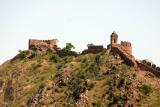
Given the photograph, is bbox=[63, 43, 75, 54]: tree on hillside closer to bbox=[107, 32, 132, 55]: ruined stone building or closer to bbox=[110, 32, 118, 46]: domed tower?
bbox=[107, 32, 132, 55]: ruined stone building

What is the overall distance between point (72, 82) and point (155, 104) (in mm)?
13463

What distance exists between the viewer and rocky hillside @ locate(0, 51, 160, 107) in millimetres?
63125

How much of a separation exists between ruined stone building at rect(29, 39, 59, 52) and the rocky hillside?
1.36m

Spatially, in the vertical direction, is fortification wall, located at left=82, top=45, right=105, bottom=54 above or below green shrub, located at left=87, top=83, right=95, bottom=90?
above

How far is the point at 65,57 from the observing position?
79062mm

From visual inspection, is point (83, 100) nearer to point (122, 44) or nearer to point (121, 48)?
point (121, 48)

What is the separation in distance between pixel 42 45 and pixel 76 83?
1672cm

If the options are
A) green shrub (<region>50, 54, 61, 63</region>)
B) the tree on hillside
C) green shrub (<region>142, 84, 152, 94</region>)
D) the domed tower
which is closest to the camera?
green shrub (<region>142, 84, 152, 94</region>)

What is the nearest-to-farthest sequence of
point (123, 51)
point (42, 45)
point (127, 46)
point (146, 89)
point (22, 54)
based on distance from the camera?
point (146, 89) → point (123, 51) → point (127, 46) → point (22, 54) → point (42, 45)

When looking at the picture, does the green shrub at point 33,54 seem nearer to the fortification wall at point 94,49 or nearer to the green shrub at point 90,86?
the fortification wall at point 94,49

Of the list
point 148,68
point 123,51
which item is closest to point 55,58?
point 123,51

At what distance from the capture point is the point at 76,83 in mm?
68938

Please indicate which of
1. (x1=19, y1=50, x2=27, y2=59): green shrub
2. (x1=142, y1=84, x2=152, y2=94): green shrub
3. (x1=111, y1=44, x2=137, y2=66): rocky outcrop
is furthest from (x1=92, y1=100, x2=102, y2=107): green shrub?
(x1=19, y1=50, x2=27, y2=59): green shrub

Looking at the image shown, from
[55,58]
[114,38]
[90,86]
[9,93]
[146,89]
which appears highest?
[114,38]
